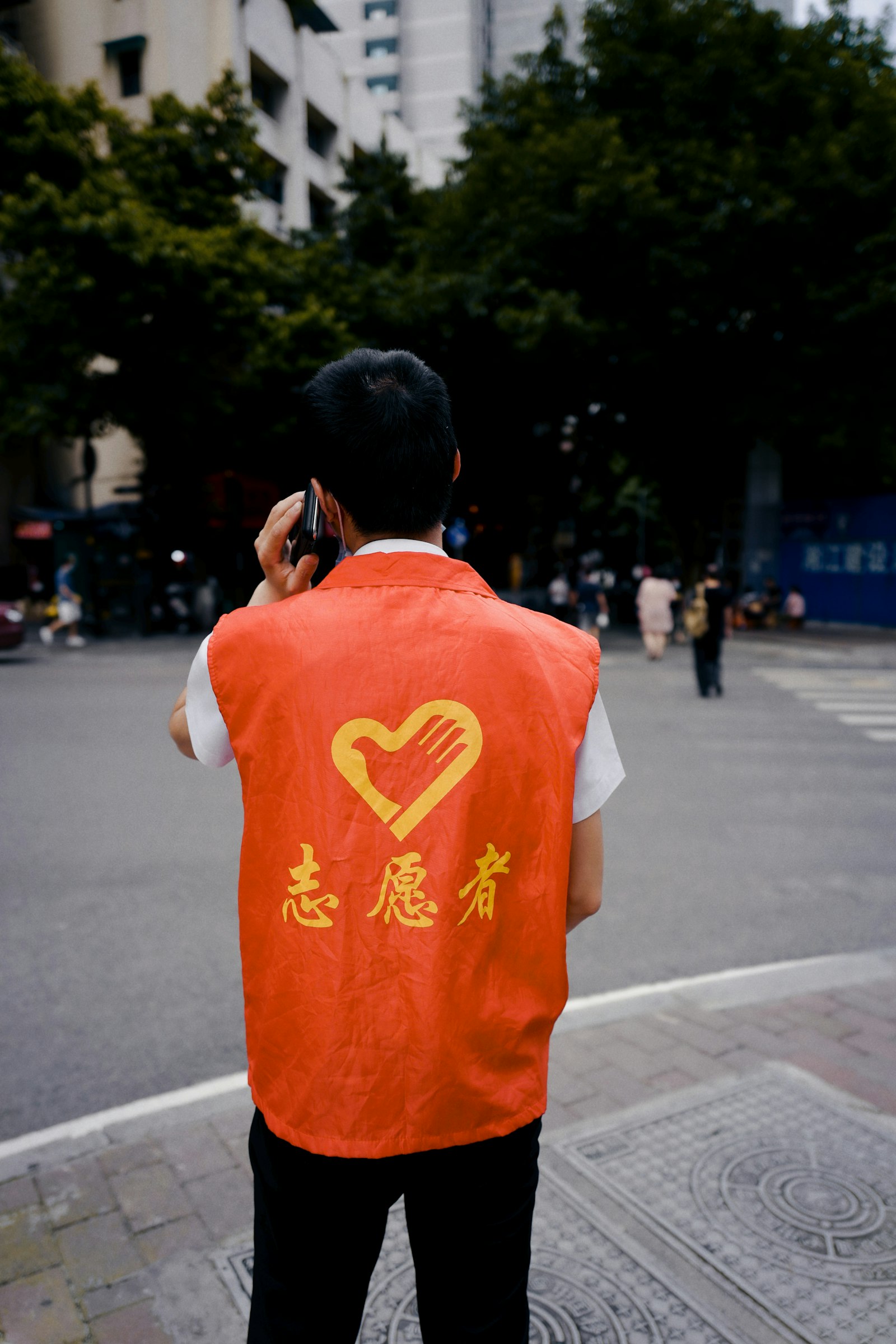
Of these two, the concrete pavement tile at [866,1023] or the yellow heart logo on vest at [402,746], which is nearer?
the yellow heart logo on vest at [402,746]

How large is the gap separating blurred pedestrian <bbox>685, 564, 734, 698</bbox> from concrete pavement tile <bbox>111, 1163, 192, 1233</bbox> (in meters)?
10.1

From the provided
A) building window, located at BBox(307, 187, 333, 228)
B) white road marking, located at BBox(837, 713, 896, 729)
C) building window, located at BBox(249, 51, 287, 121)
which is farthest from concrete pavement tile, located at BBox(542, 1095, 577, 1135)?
building window, located at BBox(307, 187, 333, 228)

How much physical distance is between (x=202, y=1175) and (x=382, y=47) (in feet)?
233

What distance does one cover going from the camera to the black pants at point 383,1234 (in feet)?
4.36

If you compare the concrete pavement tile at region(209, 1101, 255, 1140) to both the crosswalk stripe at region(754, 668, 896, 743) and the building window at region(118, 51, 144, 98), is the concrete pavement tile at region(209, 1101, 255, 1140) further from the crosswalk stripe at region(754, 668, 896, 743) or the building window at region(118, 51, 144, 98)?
the building window at region(118, 51, 144, 98)

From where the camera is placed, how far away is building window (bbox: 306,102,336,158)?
1294 inches

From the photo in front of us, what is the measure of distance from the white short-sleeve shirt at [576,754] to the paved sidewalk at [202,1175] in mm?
1482

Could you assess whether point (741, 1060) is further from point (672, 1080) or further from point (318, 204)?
point (318, 204)

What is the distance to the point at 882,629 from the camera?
82.7 feet

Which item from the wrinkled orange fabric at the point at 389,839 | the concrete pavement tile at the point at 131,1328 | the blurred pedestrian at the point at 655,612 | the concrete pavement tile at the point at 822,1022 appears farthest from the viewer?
the blurred pedestrian at the point at 655,612

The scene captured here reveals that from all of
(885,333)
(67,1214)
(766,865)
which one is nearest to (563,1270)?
(67,1214)

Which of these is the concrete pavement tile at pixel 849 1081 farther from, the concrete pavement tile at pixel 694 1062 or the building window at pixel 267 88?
the building window at pixel 267 88

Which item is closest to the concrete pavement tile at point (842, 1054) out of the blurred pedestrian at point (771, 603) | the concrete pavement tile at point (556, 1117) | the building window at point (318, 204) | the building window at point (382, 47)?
the concrete pavement tile at point (556, 1117)

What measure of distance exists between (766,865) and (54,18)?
32.1m
